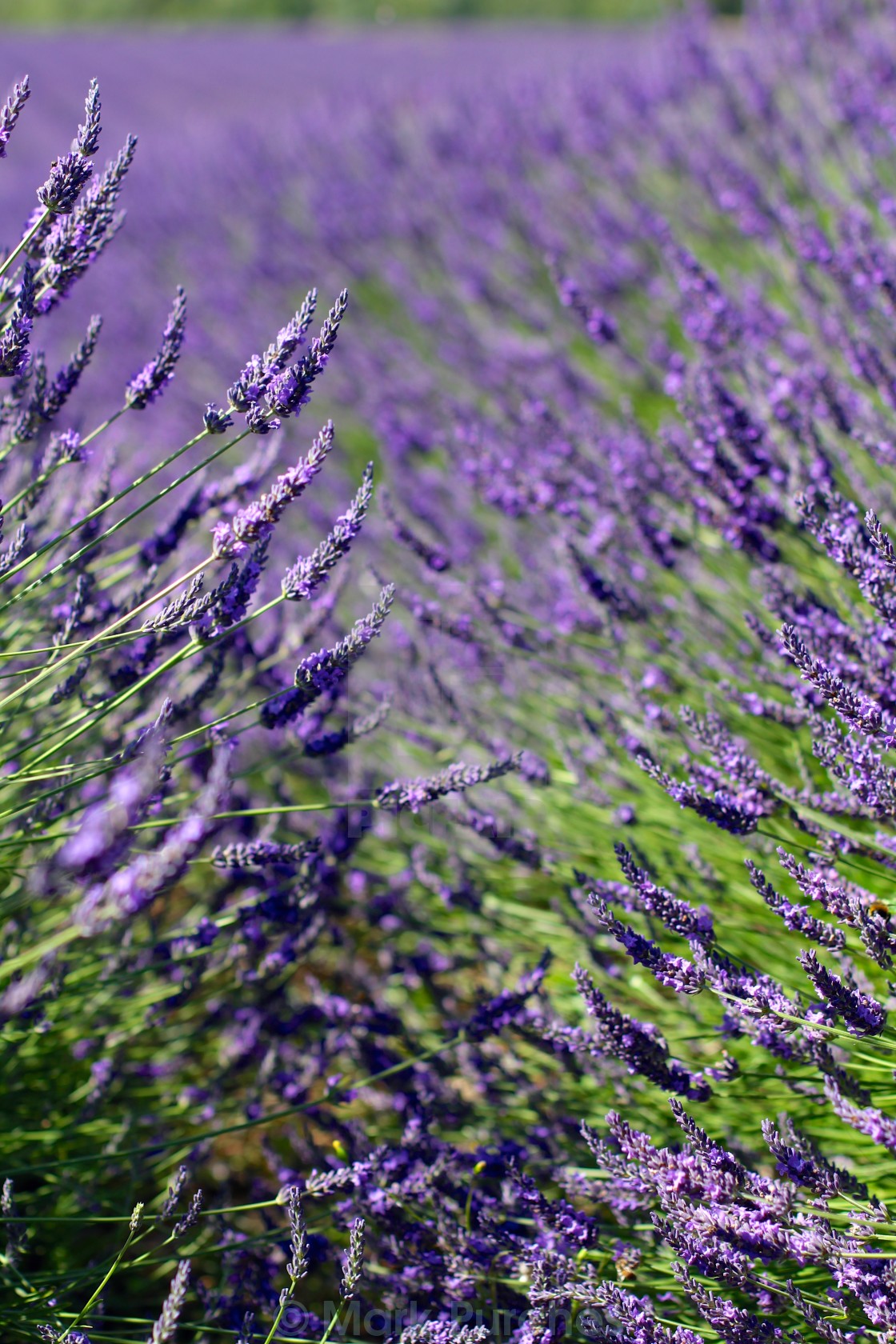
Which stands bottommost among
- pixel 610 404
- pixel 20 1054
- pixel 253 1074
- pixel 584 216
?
pixel 253 1074

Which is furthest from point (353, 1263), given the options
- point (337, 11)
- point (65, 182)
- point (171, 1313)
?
point (337, 11)

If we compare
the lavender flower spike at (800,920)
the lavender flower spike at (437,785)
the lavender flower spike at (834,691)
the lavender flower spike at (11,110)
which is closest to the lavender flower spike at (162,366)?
the lavender flower spike at (11,110)

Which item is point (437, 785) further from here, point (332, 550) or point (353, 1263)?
point (353, 1263)

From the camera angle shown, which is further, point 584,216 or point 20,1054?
point 584,216

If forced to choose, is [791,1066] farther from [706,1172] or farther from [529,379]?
[529,379]

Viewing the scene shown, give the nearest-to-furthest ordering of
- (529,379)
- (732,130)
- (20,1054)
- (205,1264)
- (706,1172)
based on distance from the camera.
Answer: (706,1172) < (20,1054) < (205,1264) < (529,379) < (732,130)

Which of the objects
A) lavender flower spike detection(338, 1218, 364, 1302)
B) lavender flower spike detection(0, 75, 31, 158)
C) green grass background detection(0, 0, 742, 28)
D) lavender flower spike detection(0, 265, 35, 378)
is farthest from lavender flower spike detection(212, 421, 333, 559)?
green grass background detection(0, 0, 742, 28)

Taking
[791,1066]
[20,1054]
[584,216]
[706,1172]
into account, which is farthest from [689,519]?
[584,216]
